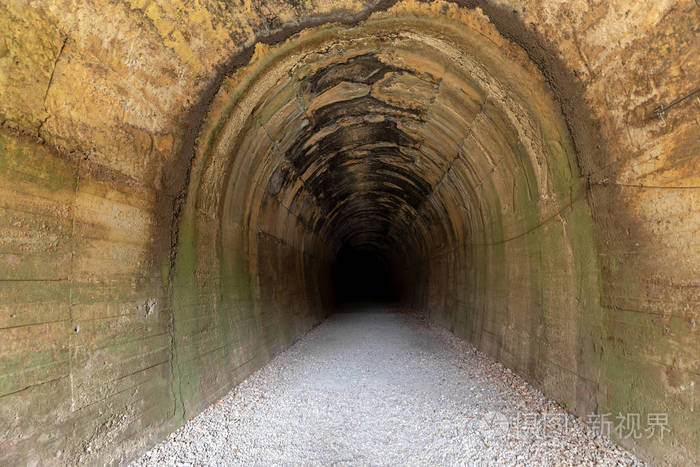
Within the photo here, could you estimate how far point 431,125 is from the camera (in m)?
6.80

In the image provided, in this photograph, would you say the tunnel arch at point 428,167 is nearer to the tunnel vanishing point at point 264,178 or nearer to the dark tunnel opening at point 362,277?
the tunnel vanishing point at point 264,178

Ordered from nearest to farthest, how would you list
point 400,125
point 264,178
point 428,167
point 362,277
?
point 264,178 < point 400,125 < point 428,167 < point 362,277

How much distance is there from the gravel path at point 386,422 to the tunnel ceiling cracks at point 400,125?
2.30 metres

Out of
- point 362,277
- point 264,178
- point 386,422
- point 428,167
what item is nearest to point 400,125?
point 428,167

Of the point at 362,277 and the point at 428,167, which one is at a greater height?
the point at 428,167

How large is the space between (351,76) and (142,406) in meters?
5.02

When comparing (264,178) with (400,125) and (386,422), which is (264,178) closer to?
(400,125)

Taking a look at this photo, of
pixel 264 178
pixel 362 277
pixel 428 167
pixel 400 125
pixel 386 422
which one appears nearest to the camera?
pixel 386 422

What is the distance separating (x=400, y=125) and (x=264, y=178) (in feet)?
9.11

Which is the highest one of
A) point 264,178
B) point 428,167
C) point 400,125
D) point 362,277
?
point 400,125

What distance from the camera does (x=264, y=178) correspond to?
6.96 metres

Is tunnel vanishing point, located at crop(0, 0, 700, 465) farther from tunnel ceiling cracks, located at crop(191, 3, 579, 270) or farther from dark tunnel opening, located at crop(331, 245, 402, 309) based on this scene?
dark tunnel opening, located at crop(331, 245, 402, 309)

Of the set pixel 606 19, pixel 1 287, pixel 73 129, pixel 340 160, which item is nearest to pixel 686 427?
pixel 606 19

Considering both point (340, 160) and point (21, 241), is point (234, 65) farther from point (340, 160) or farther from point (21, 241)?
point (340, 160)
